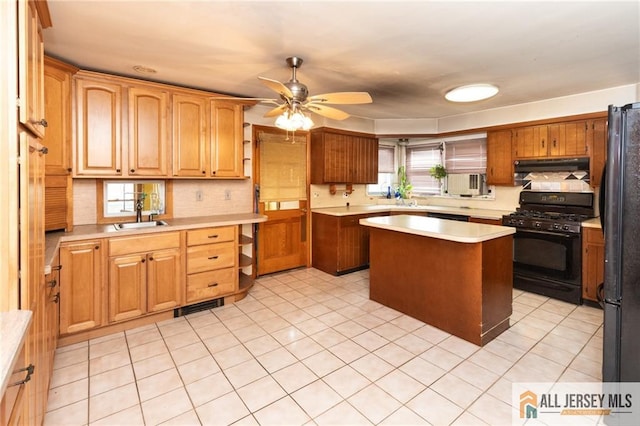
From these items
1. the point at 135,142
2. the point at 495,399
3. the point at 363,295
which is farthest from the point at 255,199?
the point at 495,399

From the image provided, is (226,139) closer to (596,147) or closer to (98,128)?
(98,128)

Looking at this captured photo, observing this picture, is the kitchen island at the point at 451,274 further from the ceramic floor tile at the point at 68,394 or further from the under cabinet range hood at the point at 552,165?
the ceramic floor tile at the point at 68,394

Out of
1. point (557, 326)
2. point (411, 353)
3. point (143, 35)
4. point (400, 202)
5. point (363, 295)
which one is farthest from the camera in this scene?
point (400, 202)

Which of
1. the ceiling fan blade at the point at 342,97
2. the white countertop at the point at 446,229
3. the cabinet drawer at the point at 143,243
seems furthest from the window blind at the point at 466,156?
the cabinet drawer at the point at 143,243

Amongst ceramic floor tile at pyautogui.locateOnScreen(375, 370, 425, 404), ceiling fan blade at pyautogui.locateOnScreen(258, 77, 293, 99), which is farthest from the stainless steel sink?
ceramic floor tile at pyautogui.locateOnScreen(375, 370, 425, 404)

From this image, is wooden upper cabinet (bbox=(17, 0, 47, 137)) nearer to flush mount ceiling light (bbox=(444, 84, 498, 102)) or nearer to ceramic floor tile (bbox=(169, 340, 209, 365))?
ceramic floor tile (bbox=(169, 340, 209, 365))

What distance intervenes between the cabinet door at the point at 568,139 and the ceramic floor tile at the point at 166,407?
15.5 ft

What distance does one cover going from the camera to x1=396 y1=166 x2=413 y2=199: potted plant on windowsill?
19.5 feet

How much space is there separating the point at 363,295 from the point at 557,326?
1919 millimetres

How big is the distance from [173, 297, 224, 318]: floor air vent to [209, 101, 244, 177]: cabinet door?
142 cm

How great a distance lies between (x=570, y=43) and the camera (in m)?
2.51

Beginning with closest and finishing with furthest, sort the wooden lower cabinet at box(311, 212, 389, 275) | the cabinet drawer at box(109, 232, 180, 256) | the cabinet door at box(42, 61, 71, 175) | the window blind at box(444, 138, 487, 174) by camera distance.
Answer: the cabinet door at box(42, 61, 71, 175), the cabinet drawer at box(109, 232, 180, 256), the wooden lower cabinet at box(311, 212, 389, 275), the window blind at box(444, 138, 487, 174)

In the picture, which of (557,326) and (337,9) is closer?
(337,9)

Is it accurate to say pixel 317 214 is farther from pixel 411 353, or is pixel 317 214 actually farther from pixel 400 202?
pixel 411 353
